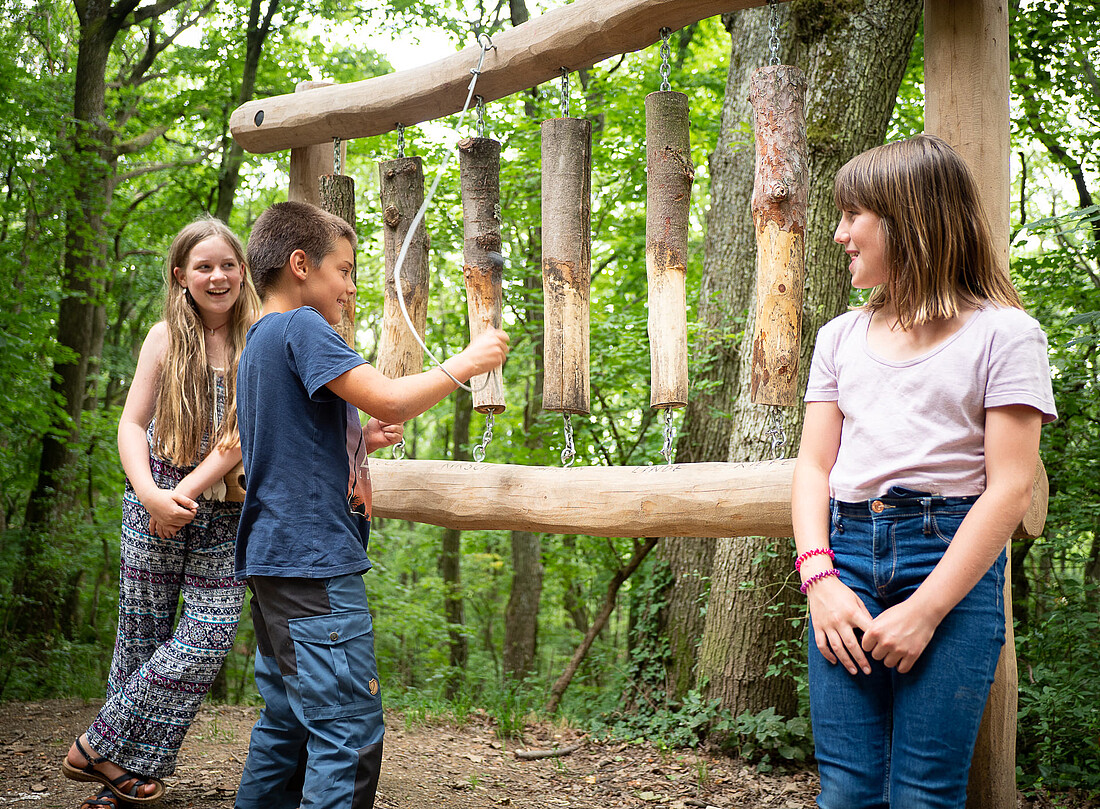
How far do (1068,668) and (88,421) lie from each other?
30.6 ft

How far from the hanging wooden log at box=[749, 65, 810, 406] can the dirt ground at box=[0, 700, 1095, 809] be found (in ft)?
6.42

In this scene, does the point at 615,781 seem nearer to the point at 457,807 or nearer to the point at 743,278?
the point at 457,807

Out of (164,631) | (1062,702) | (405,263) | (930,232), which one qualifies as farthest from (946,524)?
(1062,702)

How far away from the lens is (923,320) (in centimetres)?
160

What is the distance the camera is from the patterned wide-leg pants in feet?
8.58

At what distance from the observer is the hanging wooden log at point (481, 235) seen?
9.14ft

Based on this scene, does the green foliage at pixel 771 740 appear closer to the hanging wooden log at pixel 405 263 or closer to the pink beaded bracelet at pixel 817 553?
the hanging wooden log at pixel 405 263

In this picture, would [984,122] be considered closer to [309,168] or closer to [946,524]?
[946,524]

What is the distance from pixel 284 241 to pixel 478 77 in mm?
1108

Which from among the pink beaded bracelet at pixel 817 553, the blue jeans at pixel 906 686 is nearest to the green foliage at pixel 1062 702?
the blue jeans at pixel 906 686

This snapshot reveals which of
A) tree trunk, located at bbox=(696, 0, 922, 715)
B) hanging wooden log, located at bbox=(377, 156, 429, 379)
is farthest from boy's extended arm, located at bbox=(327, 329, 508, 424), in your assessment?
tree trunk, located at bbox=(696, 0, 922, 715)

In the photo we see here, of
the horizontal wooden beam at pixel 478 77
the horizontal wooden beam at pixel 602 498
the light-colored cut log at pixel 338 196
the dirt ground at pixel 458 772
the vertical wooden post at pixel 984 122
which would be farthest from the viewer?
the light-colored cut log at pixel 338 196

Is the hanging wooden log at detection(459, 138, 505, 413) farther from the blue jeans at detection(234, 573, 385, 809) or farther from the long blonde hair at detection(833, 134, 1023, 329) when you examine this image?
the long blonde hair at detection(833, 134, 1023, 329)

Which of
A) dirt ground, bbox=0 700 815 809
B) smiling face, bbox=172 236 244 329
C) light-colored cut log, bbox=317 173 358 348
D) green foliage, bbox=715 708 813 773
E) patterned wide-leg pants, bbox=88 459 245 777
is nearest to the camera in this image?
patterned wide-leg pants, bbox=88 459 245 777
